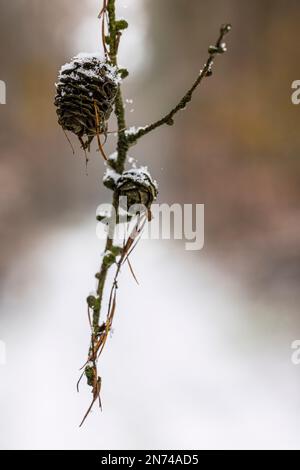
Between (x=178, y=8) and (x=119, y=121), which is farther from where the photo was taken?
(x=178, y=8)

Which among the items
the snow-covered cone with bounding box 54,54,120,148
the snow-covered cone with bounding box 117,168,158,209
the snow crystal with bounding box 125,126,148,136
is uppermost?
the snow-covered cone with bounding box 54,54,120,148

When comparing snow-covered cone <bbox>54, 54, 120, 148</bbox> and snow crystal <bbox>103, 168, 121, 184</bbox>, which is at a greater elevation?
snow-covered cone <bbox>54, 54, 120, 148</bbox>

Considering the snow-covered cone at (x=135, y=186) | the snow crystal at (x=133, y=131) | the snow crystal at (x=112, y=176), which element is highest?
the snow crystal at (x=133, y=131)

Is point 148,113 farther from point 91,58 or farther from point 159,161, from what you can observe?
point 91,58

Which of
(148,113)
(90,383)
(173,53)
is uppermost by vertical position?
(173,53)
